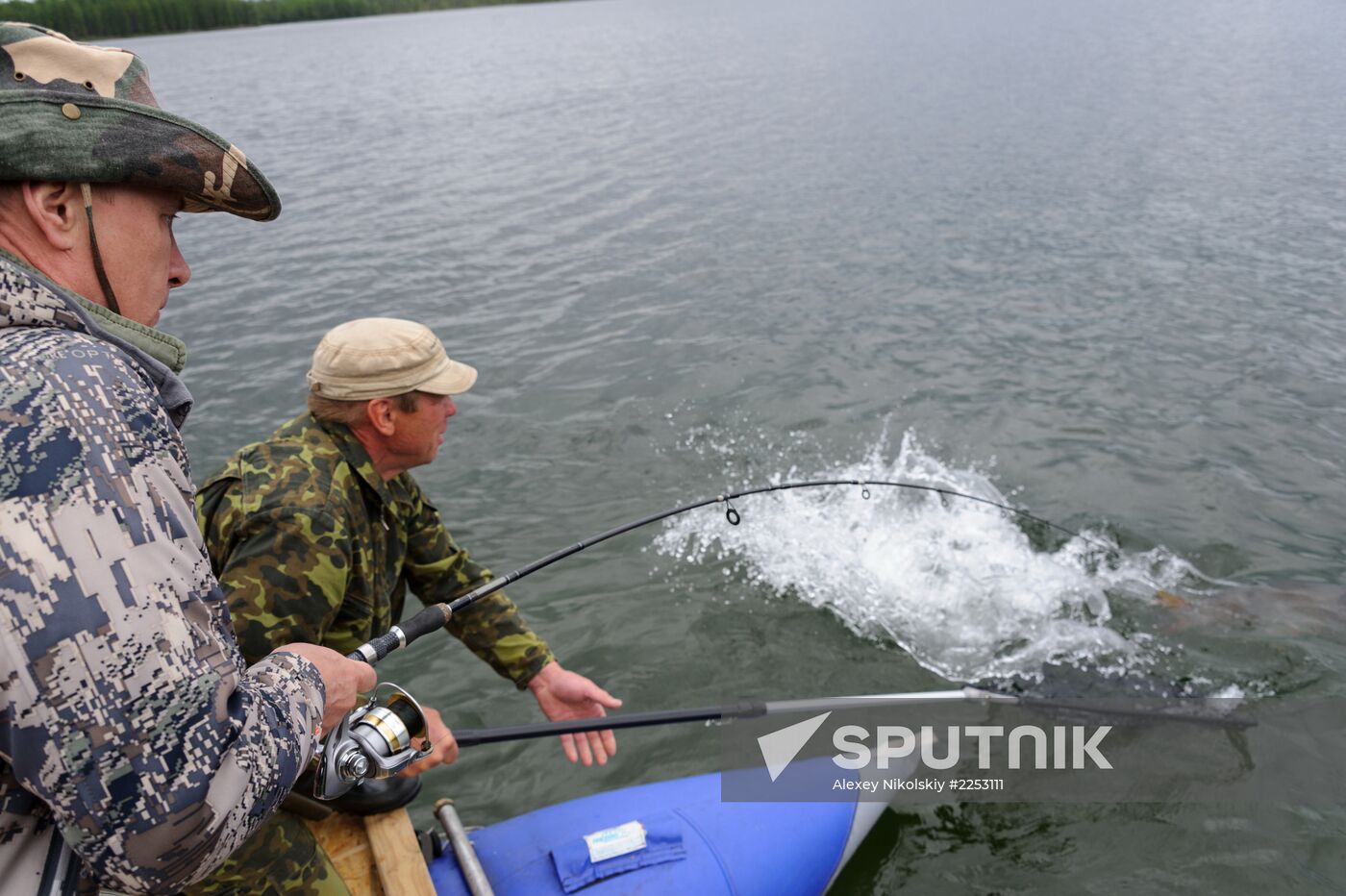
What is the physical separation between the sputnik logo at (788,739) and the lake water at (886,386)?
1.48ft

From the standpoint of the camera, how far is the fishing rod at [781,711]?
3.58 m

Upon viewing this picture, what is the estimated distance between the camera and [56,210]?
5.24 feet

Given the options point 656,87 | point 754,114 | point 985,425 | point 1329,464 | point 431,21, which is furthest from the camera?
point 431,21

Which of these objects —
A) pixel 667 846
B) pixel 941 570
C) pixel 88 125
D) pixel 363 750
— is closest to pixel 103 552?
pixel 88 125

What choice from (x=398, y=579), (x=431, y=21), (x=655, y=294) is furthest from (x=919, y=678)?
(x=431, y=21)

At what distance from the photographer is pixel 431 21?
84.9 meters

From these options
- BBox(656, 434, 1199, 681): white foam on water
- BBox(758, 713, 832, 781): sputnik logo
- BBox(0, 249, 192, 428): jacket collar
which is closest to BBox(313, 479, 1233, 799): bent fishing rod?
BBox(758, 713, 832, 781): sputnik logo

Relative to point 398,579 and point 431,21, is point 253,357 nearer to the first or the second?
point 398,579

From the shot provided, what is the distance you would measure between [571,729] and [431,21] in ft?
305

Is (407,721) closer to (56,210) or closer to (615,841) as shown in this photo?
(615,841)

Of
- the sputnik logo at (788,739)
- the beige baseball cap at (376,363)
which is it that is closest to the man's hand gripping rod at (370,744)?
the beige baseball cap at (376,363)

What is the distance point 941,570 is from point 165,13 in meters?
85.0

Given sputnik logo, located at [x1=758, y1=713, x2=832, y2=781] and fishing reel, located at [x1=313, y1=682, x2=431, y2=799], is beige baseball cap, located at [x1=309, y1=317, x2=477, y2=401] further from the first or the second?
sputnik logo, located at [x1=758, y1=713, x2=832, y2=781]

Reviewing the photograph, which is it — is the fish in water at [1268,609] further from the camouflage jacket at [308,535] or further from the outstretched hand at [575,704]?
the camouflage jacket at [308,535]
